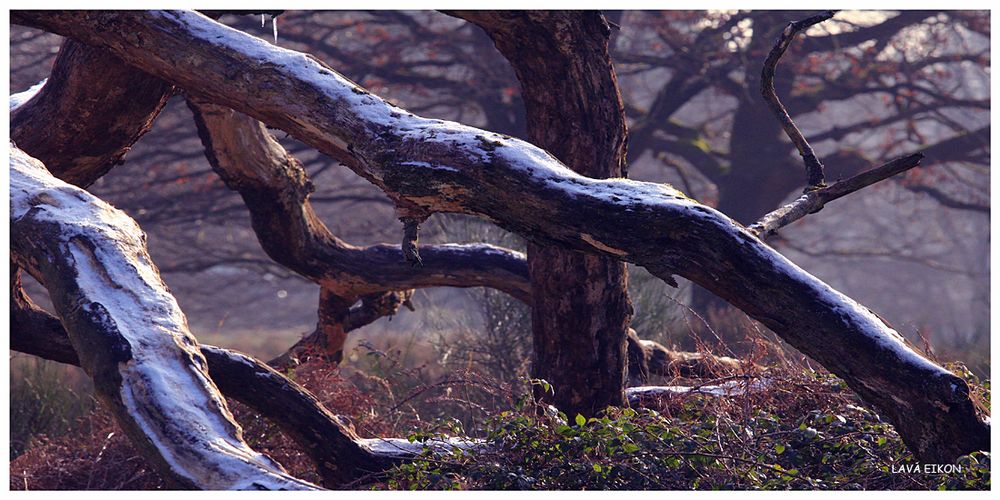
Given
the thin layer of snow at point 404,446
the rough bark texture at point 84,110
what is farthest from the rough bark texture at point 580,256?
the rough bark texture at point 84,110

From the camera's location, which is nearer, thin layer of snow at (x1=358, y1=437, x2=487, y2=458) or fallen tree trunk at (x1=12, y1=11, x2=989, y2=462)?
fallen tree trunk at (x1=12, y1=11, x2=989, y2=462)

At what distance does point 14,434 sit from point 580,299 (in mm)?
4361

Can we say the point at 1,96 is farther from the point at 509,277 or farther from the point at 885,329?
the point at 885,329

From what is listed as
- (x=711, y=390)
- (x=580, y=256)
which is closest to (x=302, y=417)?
(x=580, y=256)

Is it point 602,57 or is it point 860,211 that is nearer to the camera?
point 602,57

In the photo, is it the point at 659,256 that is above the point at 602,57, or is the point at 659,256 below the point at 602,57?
below

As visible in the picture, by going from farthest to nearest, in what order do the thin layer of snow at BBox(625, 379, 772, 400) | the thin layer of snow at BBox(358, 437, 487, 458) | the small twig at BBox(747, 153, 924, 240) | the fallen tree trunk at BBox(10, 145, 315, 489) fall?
1. the thin layer of snow at BBox(625, 379, 772, 400)
2. the thin layer of snow at BBox(358, 437, 487, 458)
3. the small twig at BBox(747, 153, 924, 240)
4. the fallen tree trunk at BBox(10, 145, 315, 489)

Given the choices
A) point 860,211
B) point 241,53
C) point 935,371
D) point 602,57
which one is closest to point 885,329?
point 935,371

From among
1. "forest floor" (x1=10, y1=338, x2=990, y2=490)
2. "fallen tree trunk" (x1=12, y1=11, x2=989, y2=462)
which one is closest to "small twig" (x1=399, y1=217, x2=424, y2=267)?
"fallen tree trunk" (x1=12, y1=11, x2=989, y2=462)

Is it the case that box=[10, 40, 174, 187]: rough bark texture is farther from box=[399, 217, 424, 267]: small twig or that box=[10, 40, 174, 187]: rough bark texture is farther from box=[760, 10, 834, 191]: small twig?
box=[760, 10, 834, 191]: small twig

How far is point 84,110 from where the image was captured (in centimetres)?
509

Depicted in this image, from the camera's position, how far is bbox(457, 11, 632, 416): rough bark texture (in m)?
4.96

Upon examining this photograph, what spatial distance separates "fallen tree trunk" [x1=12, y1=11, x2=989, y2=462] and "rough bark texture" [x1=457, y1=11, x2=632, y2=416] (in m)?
1.31

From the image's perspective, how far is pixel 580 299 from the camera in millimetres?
5035
